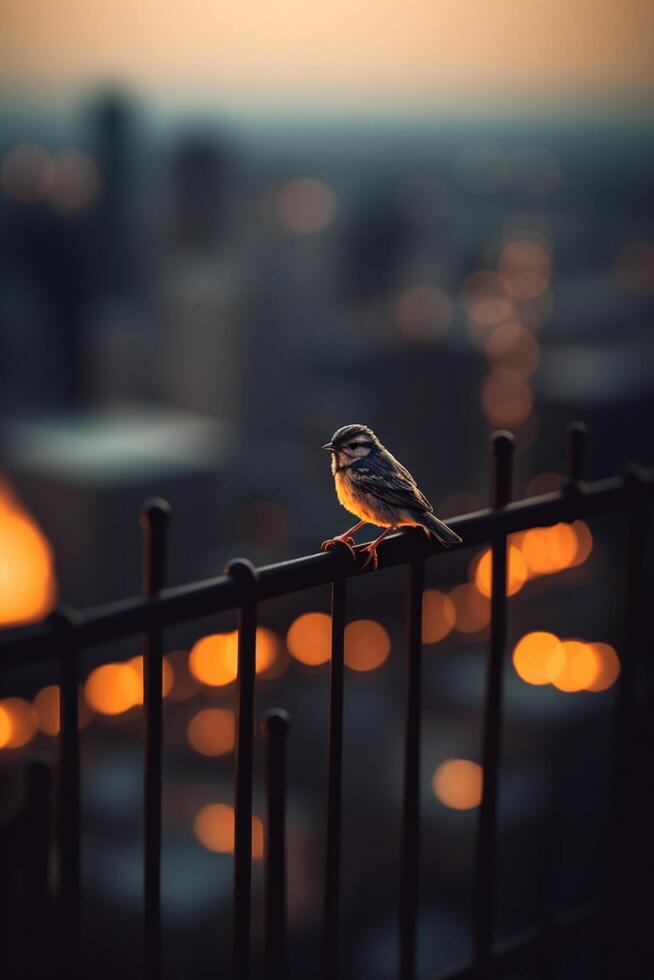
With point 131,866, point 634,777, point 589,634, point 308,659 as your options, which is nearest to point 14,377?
point 308,659

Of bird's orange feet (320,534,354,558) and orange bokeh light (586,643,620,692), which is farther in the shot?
orange bokeh light (586,643,620,692)

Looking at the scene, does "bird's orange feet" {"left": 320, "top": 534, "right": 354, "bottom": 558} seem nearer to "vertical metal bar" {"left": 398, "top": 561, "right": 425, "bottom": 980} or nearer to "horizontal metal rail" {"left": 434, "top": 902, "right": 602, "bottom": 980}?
"vertical metal bar" {"left": 398, "top": 561, "right": 425, "bottom": 980}

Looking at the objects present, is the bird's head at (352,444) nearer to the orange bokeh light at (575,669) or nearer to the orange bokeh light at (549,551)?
the orange bokeh light at (575,669)

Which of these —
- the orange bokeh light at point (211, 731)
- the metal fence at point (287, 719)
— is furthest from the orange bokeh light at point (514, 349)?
the metal fence at point (287, 719)

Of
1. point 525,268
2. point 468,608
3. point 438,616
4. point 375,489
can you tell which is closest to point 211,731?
point 438,616

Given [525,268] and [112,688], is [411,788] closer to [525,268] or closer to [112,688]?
[112,688]

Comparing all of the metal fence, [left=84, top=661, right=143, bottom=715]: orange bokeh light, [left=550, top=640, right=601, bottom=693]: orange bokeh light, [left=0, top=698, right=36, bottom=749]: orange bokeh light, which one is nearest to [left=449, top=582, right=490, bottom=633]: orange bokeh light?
[left=550, top=640, right=601, bottom=693]: orange bokeh light

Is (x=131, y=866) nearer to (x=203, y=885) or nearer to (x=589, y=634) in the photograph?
(x=203, y=885)
